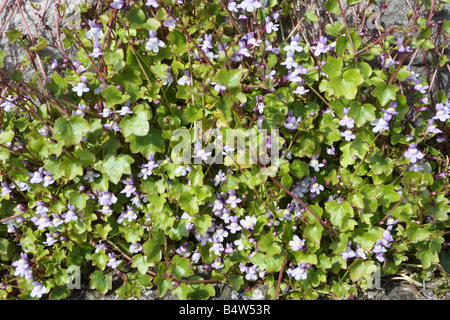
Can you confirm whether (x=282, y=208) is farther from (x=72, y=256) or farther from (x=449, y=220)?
(x=72, y=256)

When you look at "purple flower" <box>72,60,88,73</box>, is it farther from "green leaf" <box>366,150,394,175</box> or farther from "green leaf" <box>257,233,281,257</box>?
"green leaf" <box>366,150,394,175</box>

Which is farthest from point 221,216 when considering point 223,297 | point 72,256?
point 72,256

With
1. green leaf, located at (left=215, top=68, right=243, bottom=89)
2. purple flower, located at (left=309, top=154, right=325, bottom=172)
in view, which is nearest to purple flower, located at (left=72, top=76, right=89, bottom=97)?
green leaf, located at (left=215, top=68, right=243, bottom=89)

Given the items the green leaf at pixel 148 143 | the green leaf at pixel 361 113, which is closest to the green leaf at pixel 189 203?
the green leaf at pixel 148 143

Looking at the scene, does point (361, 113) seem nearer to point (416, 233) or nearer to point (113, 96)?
point (416, 233)

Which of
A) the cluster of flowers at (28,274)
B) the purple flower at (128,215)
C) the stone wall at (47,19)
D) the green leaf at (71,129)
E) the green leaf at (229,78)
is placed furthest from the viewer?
the stone wall at (47,19)

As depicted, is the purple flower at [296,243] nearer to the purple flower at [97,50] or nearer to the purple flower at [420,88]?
the purple flower at [420,88]

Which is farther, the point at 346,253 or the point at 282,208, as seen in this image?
the point at 282,208
